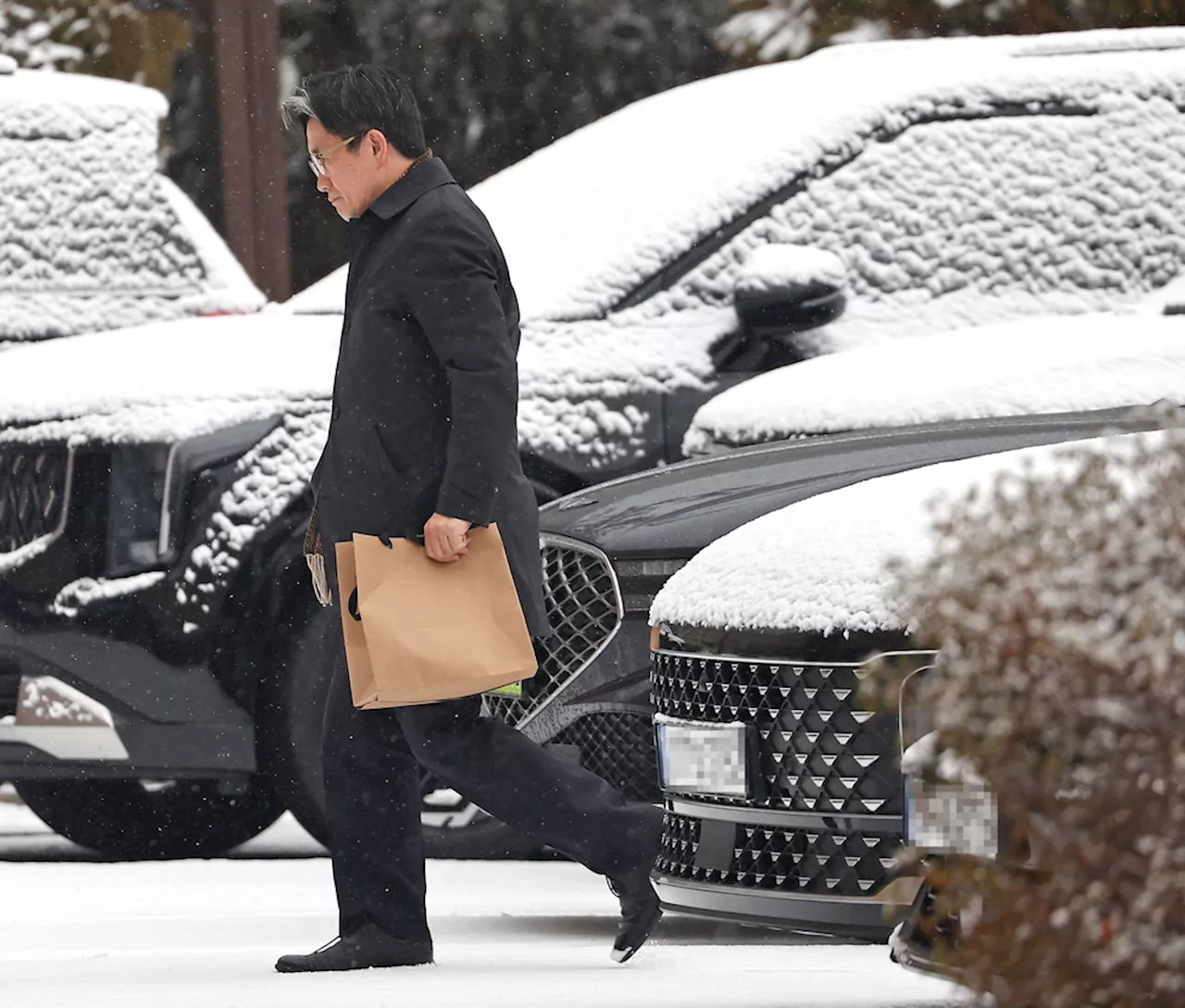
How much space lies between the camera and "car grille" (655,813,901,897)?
4371mm

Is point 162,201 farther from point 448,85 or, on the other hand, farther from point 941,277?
point 448,85

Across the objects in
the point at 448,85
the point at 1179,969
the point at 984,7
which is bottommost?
the point at 448,85

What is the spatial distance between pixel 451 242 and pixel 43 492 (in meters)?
2.14

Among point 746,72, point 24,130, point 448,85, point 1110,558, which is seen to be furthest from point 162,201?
point 448,85

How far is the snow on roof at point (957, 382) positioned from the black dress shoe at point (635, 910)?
1613mm

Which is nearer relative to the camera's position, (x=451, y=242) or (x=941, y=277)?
(x=451, y=242)

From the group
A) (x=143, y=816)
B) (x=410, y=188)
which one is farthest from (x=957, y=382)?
(x=143, y=816)

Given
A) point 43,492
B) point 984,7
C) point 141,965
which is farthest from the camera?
point 984,7

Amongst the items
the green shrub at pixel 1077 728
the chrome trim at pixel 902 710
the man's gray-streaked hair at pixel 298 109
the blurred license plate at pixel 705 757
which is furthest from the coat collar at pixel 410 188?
the green shrub at pixel 1077 728

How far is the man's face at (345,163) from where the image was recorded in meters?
4.71

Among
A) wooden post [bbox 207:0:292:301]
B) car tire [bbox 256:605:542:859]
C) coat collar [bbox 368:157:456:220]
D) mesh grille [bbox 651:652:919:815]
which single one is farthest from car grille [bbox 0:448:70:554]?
wooden post [bbox 207:0:292:301]

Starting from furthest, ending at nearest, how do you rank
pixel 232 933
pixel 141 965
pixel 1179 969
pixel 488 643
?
pixel 232 933 → pixel 141 965 → pixel 488 643 → pixel 1179 969

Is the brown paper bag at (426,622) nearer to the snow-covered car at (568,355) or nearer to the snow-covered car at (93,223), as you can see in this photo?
the snow-covered car at (568,355)

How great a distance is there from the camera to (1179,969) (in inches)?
99.4
